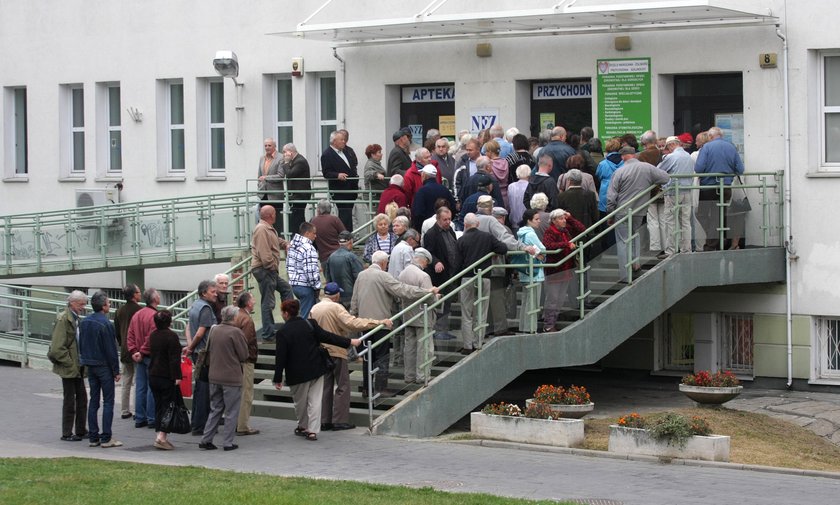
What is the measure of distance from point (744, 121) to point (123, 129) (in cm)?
1267

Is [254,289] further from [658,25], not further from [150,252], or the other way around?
[658,25]

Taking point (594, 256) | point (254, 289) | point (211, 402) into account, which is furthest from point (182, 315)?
point (594, 256)

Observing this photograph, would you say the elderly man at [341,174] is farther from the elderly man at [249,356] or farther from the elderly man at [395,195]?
the elderly man at [249,356]

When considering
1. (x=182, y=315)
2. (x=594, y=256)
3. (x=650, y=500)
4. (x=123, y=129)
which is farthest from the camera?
(x=123, y=129)

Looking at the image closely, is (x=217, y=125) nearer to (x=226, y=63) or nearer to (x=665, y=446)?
(x=226, y=63)

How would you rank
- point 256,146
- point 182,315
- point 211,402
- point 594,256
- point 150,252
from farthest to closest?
1. point 256,146
2. point 150,252
3. point 182,315
4. point 594,256
5. point 211,402

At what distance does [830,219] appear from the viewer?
21.5 meters

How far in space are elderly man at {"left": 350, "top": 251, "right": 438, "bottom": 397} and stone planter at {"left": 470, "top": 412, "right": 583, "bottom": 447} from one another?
1.27 m

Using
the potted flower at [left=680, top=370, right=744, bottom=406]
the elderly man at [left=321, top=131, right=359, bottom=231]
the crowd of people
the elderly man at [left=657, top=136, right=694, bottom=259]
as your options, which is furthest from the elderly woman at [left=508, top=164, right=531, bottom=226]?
the elderly man at [left=321, top=131, right=359, bottom=231]

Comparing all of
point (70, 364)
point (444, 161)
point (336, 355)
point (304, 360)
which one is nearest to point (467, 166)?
point (444, 161)

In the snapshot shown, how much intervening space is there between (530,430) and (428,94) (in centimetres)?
1007

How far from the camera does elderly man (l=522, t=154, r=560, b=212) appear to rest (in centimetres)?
1992

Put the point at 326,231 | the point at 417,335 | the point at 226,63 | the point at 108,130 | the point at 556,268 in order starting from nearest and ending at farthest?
the point at 417,335 → the point at 556,268 → the point at 326,231 → the point at 226,63 → the point at 108,130

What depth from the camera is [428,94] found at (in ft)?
85.1
